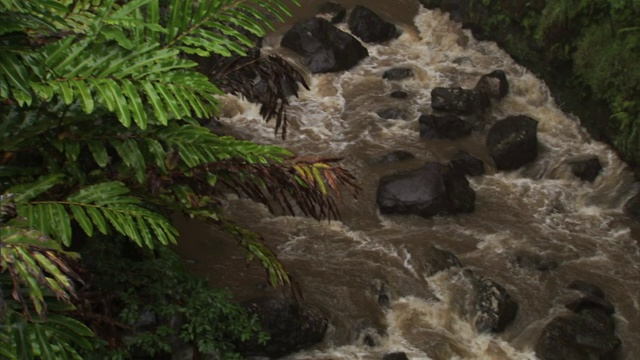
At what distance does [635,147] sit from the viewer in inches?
372

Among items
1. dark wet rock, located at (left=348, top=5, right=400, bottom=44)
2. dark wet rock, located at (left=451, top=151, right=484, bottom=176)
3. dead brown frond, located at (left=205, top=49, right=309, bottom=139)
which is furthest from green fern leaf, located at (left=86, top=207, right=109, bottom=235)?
dark wet rock, located at (left=348, top=5, right=400, bottom=44)

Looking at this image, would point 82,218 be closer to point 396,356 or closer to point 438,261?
point 396,356

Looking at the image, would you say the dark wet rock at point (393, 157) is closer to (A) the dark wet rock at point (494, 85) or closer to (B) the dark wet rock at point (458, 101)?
(B) the dark wet rock at point (458, 101)

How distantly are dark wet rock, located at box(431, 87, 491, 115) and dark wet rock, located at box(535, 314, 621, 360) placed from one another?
4.29 m

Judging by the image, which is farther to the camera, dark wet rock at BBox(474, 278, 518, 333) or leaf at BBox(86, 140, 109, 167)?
dark wet rock at BBox(474, 278, 518, 333)

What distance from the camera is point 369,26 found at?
41.3 ft

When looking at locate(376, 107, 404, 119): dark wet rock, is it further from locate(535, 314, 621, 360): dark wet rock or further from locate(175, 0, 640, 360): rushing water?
locate(535, 314, 621, 360): dark wet rock

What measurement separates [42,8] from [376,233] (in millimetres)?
5874

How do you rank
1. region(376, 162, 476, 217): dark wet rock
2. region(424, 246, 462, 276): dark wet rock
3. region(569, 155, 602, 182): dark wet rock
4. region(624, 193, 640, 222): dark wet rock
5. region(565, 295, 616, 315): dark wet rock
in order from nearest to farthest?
region(565, 295, 616, 315): dark wet rock → region(424, 246, 462, 276): dark wet rock → region(376, 162, 476, 217): dark wet rock → region(624, 193, 640, 222): dark wet rock → region(569, 155, 602, 182): dark wet rock

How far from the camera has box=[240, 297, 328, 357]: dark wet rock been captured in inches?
258

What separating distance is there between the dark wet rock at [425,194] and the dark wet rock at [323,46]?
10.8 ft

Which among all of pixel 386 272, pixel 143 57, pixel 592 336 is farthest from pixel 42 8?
pixel 592 336

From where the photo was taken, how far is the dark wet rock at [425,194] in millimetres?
Result: 8742

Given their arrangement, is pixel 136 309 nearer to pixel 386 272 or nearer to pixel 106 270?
pixel 106 270
